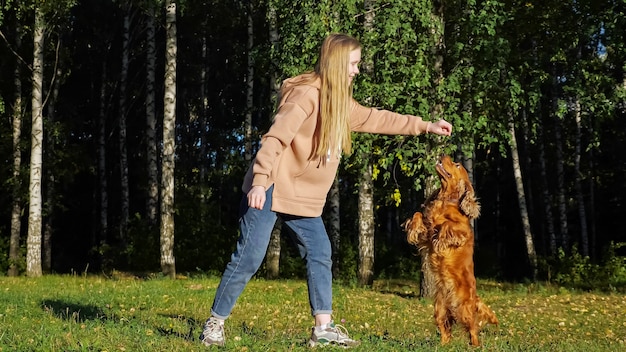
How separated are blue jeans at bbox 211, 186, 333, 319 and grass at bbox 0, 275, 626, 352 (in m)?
0.34

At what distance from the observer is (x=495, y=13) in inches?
578

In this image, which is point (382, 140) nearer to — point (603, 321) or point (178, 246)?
point (603, 321)

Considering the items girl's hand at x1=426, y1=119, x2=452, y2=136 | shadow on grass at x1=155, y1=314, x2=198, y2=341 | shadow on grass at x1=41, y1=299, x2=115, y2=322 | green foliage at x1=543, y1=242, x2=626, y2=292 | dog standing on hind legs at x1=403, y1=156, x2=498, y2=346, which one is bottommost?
green foliage at x1=543, y1=242, x2=626, y2=292

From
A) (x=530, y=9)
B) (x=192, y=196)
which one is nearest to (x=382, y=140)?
(x=530, y=9)

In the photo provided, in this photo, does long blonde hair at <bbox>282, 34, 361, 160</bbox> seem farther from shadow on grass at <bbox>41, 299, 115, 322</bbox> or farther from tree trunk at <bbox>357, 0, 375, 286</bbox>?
tree trunk at <bbox>357, 0, 375, 286</bbox>

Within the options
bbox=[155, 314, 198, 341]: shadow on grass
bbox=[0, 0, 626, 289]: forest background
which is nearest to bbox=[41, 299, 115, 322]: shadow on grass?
bbox=[155, 314, 198, 341]: shadow on grass

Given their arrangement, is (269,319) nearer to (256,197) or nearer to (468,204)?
(468,204)

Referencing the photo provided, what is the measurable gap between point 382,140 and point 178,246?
36.9ft

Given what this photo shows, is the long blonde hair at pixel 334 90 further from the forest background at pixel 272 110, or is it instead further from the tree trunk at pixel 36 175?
the tree trunk at pixel 36 175

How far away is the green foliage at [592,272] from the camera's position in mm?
21359

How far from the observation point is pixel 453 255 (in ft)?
24.3

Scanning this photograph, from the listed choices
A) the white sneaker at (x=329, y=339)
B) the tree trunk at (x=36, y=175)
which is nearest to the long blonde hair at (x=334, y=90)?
the white sneaker at (x=329, y=339)

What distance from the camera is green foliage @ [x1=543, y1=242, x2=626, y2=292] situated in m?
21.4

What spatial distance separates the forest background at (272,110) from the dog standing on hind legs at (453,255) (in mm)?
6687
